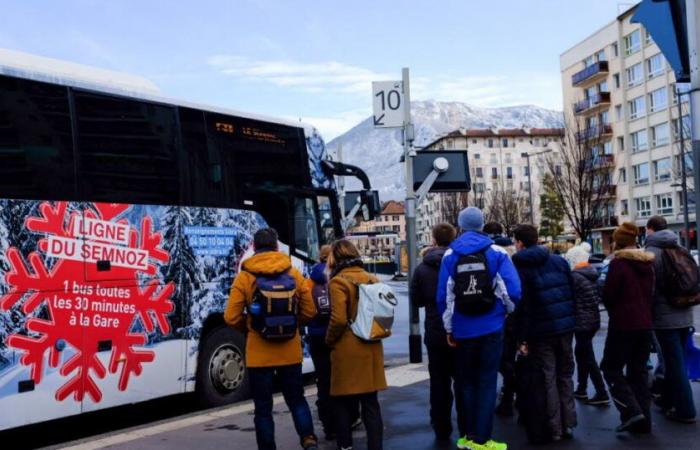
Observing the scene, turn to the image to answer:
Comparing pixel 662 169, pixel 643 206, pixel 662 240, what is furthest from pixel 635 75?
pixel 662 240

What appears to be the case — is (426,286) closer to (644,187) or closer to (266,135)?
(266,135)

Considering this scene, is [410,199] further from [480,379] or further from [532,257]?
[480,379]

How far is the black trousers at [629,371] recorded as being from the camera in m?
7.37

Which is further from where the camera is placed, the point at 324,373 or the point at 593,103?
the point at 593,103

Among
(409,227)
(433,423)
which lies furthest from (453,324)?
(409,227)

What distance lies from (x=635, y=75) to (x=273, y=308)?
247ft

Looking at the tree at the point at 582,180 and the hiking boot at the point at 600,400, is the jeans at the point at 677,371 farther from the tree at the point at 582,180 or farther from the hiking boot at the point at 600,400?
the tree at the point at 582,180

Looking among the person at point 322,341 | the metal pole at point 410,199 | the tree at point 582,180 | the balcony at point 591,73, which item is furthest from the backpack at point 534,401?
the balcony at point 591,73

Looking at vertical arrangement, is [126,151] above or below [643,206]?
below

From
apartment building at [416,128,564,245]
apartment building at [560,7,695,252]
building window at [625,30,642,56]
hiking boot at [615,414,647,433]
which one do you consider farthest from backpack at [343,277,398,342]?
apartment building at [416,128,564,245]

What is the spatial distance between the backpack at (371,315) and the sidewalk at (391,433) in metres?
1.31

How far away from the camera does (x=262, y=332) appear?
20.8ft

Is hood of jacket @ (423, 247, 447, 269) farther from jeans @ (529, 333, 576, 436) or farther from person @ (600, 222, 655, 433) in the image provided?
person @ (600, 222, 655, 433)

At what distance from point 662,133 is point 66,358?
7082 cm
